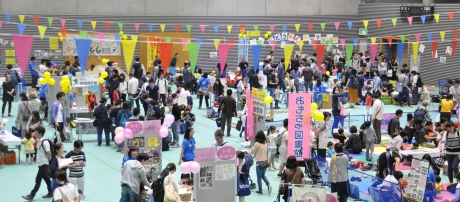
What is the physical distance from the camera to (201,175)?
1145 centimetres

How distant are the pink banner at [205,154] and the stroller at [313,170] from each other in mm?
2734

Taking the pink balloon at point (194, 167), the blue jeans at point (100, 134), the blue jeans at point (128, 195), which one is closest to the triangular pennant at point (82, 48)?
the blue jeans at point (100, 134)

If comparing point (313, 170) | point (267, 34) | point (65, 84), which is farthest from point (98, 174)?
point (267, 34)

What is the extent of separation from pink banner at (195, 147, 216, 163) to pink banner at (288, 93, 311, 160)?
3100 millimetres

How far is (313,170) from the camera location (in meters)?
13.5

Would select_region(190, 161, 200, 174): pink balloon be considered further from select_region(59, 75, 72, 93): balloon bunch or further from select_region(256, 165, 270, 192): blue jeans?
select_region(59, 75, 72, 93): balloon bunch

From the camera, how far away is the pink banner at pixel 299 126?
1412cm

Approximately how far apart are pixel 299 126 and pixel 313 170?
3.80 ft

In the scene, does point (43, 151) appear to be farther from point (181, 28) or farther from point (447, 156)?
point (181, 28)

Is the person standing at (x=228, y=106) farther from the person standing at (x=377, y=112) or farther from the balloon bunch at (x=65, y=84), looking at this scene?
the balloon bunch at (x=65, y=84)

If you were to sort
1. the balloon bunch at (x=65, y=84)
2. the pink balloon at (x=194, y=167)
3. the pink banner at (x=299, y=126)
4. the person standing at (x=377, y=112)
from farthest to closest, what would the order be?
the balloon bunch at (x=65, y=84), the person standing at (x=377, y=112), the pink banner at (x=299, y=126), the pink balloon at (x=194, y=167)

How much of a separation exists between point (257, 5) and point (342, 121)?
14.1 metres

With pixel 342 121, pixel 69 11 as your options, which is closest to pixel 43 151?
pixel 342 121

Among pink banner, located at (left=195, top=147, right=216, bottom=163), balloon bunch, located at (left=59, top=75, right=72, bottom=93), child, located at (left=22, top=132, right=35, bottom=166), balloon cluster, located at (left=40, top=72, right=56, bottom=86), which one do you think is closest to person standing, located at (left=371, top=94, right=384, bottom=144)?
pink banner, located at (left=195, top=147, right=216, bottom=163)
